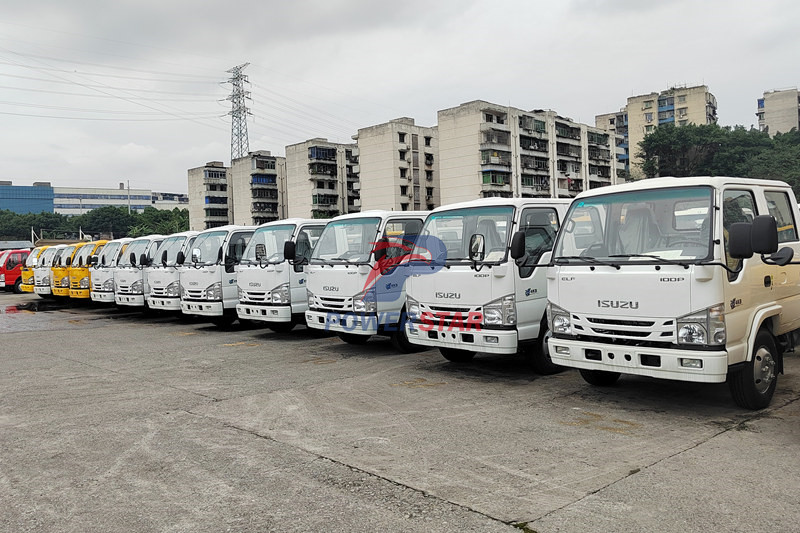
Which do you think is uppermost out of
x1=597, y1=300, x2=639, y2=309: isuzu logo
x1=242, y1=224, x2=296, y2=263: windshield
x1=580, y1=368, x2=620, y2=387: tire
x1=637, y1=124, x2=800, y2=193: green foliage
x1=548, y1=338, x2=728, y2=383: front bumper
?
x1=637, y1=124, x2=800, y2=193: green foliage

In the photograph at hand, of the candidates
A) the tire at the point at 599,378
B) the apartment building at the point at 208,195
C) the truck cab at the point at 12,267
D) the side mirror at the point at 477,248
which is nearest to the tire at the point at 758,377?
the tire at the point at 599,378

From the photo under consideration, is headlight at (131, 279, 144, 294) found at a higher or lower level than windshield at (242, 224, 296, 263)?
lower

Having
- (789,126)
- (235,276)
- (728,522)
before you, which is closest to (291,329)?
(235,276)

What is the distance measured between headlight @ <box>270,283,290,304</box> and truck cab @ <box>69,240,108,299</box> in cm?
998

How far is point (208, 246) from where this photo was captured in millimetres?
14141

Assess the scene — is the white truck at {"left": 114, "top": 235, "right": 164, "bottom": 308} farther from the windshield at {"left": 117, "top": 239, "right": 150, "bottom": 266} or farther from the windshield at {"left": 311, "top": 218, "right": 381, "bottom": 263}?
the windshield at {"left": 311, "top": 218, "right": 381, "bottom": 263}

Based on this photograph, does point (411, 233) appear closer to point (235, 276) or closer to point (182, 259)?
point (235, 276)

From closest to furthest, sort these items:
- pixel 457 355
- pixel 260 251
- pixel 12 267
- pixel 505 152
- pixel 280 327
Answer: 1. pixel 457 355
2. pixel 260 251
3. pixel 280 327
4. pixel 12 267
5. pixel 505 152

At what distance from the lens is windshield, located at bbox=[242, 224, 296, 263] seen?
12508 mm

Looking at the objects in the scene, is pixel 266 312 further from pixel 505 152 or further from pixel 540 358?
pixel 505 152

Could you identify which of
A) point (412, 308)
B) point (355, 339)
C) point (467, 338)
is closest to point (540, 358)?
point (467, 338)

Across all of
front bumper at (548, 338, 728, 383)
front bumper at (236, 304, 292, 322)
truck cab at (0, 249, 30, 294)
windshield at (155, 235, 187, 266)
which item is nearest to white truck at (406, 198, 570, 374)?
front bumper at (548, 338, 728, 383)

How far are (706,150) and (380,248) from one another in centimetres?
6700

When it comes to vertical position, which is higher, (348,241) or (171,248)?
(171,248)
